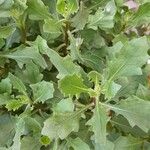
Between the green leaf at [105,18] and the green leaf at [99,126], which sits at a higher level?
the green leaf at [105,18]

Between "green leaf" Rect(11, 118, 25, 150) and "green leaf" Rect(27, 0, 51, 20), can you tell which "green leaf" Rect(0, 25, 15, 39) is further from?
"green leaf" Rect(11, 118, 25, 150)

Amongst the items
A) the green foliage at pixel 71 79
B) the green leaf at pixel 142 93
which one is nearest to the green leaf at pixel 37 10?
the green foliage at pixel 71 79

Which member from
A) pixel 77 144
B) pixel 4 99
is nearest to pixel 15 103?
pixel 4 99

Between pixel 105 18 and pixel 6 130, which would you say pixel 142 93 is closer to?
pixel 105 18

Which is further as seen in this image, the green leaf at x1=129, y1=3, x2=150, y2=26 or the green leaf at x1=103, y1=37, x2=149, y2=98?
the green leaf at x1=129, y1=3, x2=150, y2=26

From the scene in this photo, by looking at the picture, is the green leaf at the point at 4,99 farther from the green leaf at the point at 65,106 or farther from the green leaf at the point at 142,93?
the green leaf at the point at 142,93

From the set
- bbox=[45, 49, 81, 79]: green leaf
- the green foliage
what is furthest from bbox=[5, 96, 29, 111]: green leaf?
bbox=[45, 49, 81, 79]: green leaf

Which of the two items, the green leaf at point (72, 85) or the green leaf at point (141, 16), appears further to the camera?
the green leaf at point (141, 16)
